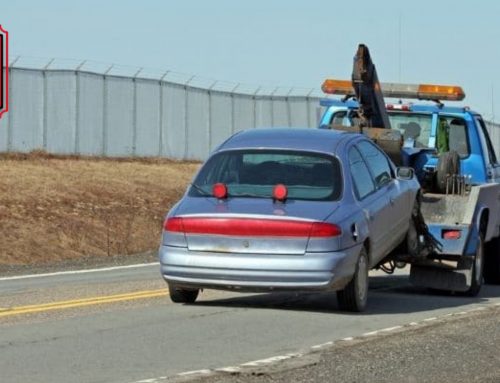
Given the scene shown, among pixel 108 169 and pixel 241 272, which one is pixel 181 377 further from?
pixel 108 169

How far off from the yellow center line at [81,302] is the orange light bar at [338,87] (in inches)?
192

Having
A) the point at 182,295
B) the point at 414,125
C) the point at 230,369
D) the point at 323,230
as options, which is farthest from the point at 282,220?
the point at 414,125

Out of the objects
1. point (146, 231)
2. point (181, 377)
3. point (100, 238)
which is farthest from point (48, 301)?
point (146, 231)

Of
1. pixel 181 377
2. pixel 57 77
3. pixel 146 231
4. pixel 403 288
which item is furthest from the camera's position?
pixel 57 77

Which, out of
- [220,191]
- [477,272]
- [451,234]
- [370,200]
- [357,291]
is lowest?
[477,272]

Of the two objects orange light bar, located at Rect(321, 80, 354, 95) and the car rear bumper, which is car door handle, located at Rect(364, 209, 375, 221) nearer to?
the car rear bumper

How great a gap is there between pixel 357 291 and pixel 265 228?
1.27m

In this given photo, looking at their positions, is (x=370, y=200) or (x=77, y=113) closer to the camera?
(x=370, y=200)

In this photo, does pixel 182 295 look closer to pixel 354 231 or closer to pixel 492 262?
pixel 354 231

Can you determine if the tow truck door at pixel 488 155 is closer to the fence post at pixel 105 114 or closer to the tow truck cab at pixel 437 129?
the tow truck cab at pixel 437 129

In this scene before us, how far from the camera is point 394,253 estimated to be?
50.1 ft

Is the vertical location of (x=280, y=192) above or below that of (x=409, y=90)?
below

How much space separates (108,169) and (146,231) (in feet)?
25.8

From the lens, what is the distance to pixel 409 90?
62.5ft
